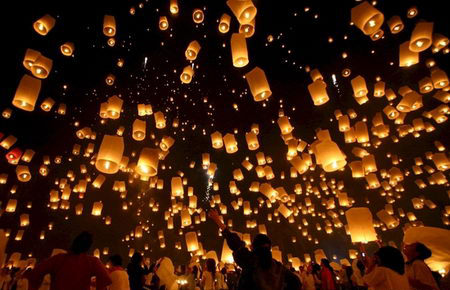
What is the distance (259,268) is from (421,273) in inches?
75.9

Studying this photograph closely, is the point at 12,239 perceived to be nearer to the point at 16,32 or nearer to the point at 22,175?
the point at 22,175

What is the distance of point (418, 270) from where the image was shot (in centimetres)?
276

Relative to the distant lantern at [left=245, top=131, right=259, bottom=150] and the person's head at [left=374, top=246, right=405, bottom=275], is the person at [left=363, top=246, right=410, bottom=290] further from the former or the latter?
the distant lantern at [left=245, top=131, right=259, bottom=150]

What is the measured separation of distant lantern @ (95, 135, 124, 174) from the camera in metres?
3.37

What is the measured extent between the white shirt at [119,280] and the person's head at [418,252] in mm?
3194

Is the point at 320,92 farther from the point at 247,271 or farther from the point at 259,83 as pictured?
the point at 247,271

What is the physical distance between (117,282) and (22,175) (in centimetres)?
551

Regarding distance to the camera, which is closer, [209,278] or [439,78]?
[209,278]

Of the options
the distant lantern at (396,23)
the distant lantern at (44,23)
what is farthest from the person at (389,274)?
the distant lantern at (44,23)

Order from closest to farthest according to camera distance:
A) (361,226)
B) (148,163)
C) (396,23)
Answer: (148,163), (361,226), (396,23)

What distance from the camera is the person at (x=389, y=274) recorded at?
2.42m

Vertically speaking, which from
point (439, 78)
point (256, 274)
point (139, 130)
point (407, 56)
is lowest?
point (256, 274)

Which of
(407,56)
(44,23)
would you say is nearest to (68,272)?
(44,23)

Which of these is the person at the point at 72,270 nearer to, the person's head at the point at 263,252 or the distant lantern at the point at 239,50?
the person's head at the point at 263,252
